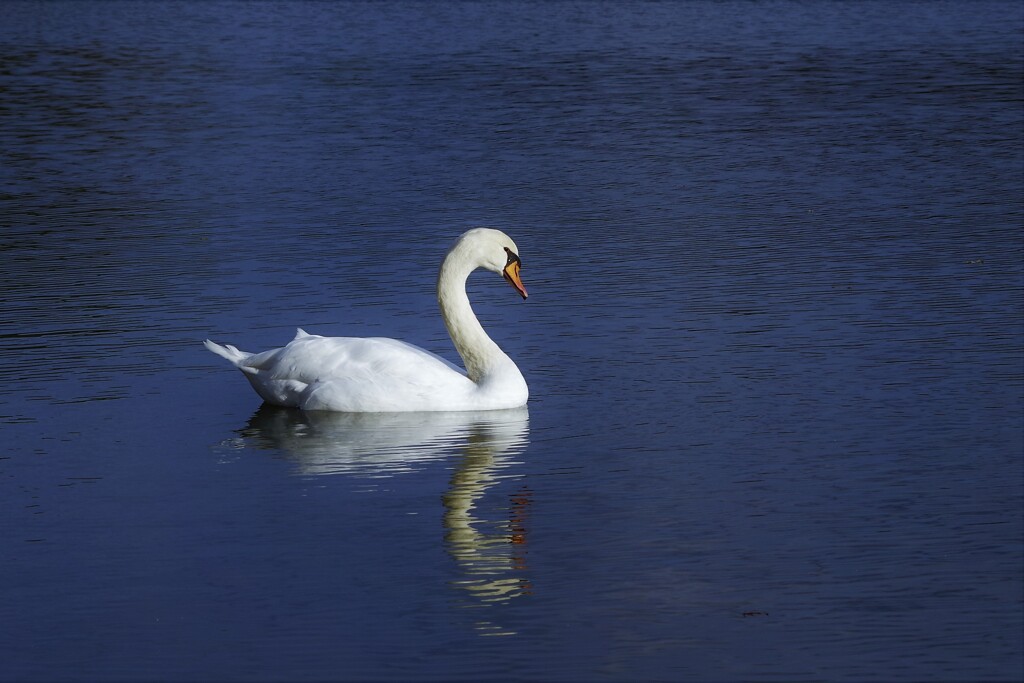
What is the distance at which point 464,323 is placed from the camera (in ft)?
31.1

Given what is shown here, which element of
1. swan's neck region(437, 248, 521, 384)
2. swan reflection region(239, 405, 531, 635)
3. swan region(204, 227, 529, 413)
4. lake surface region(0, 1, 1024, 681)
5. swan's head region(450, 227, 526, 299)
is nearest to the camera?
lake surface region(0, 1, 1024, 681)

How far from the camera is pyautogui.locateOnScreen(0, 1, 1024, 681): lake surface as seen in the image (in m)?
6.13

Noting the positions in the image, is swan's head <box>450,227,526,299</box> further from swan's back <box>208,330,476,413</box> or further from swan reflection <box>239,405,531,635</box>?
swan reflection <box>239,405,531,635</box>

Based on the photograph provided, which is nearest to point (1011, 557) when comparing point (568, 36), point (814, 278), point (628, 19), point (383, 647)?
point (383, 647)

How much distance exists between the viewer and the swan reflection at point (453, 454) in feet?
22.2

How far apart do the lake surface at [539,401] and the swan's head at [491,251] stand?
64 cm

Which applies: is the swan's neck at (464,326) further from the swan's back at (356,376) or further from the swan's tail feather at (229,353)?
the swan's tail feather at (229,353)

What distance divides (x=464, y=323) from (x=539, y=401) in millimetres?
597

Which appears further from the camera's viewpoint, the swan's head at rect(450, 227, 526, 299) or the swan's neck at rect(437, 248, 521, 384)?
the swan's head at rect(450, 227, 526, 299)

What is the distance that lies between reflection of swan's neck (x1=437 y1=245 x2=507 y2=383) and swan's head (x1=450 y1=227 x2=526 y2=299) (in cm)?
2

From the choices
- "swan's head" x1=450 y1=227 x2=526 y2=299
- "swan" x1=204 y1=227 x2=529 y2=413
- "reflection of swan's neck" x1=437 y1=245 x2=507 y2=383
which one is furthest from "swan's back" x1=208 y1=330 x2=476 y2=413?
"swan's head" x1=450 y1=227 x2=526 y2=299

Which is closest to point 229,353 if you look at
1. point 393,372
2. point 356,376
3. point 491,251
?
point 356,376

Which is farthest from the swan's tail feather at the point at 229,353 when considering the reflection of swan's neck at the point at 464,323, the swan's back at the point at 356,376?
the reflection of swan's neck at the point at 464,323

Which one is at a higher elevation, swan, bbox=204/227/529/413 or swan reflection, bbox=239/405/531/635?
swan, bbox=204/227/529/413
